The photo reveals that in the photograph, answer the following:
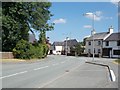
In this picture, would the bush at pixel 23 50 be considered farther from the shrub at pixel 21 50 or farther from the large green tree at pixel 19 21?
the large green tree at pixel 19 21

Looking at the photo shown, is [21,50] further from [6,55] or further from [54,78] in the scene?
[54,78]

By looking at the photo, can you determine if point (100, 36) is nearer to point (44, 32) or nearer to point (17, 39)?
point (44, 32)

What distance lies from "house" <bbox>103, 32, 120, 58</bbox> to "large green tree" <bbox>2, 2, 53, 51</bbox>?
128 ft

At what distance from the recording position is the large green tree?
57.1 m

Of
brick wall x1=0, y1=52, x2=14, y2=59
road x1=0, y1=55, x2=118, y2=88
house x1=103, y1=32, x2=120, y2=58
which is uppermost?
house x1=103, y1=32, x2=120, y2=58

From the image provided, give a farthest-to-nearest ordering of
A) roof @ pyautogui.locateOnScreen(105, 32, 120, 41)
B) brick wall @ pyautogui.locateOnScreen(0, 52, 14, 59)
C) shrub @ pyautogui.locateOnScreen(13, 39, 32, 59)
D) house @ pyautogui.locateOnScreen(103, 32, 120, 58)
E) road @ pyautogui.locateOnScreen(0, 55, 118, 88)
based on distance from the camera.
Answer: roof @ pyautogui.locateOnScreen(105, 32, 120, 41)
house @ pyautogui.locateOnScreen(103, 32, 120, 58)
shrub @ pyautogui.locateOnScreen(13, 39, 32, 59)
brick wall @ pyautogui.locateOnScreen(0, 52, 14, 59)
road @ pyautogui.locateOnScreen(0, 55, 118, 88)

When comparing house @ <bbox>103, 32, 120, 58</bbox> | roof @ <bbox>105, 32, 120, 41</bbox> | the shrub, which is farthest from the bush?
roof @ <bbox>105, 32, 120, 41</bbox>

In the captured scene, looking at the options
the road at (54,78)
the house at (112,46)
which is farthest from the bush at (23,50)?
the house at (112,46)

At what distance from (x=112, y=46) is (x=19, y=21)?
4734 cm

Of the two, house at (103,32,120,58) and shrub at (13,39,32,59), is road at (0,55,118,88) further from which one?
house at (103,32,120,58)

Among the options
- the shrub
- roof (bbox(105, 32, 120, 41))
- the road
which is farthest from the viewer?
roof (bbox(105, 32, 120, 41))

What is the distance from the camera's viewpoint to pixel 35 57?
63.2 m

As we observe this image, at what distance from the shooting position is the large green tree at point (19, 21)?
Result: 5709 cm

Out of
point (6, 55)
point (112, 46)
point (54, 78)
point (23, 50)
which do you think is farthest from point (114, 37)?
point (54, 78)
